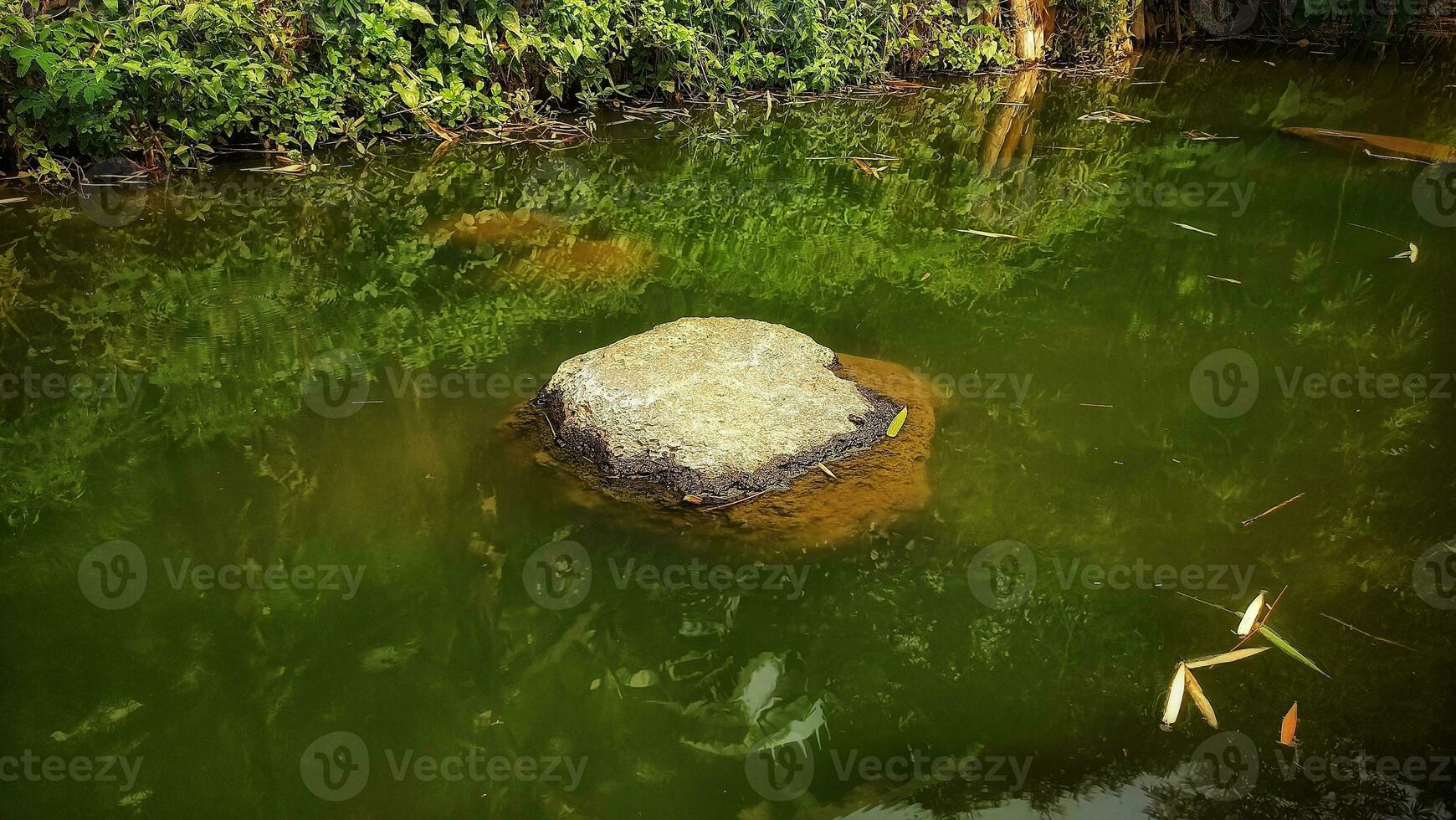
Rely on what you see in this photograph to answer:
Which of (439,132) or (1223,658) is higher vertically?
(1223,658)

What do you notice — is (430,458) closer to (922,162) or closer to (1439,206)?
(922,162)

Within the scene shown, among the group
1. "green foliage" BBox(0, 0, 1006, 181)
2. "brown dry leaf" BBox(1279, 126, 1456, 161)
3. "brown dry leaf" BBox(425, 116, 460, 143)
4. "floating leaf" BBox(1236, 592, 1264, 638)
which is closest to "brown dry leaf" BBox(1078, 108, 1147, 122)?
"brown dry leaf" BBox(1279, 126, 1456, 161)

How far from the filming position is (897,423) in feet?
10.2

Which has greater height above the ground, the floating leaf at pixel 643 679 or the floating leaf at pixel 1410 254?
the floating leaf at pixel 1410 254

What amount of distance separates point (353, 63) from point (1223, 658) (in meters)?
5.56

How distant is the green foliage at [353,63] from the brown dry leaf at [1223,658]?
5.29m

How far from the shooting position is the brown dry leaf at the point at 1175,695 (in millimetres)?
2092

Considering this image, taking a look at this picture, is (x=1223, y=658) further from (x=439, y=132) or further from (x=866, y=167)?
(x=439, y=132)

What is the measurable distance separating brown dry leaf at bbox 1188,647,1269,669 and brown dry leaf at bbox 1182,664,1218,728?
0.12ft

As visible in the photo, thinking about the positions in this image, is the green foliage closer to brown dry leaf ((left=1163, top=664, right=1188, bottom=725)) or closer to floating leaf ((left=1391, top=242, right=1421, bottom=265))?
floating leaf ((left=1391, top=242, right=1421, bottom=265))

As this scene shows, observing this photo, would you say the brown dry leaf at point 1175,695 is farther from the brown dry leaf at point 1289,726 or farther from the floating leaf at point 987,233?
the floating leaf at point 987,233

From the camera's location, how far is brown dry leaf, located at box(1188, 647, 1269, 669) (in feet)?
7.31

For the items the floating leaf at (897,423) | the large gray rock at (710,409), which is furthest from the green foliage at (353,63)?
the floating leaf at (897,423)

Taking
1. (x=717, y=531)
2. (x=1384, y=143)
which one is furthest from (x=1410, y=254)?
(x=717, y=531)
